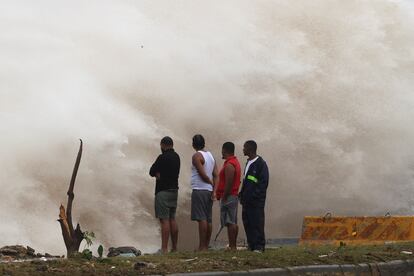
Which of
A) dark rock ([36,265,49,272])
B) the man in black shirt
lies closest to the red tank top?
the man in black shirt

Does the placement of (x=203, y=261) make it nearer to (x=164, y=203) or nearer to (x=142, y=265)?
(x=142, y=265)

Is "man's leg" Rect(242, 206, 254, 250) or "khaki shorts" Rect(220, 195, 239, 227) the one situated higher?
"khaki shorts" Rect(220, 195, 239, 227)

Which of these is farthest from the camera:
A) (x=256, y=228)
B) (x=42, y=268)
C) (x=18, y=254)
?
(x=256, y=228)

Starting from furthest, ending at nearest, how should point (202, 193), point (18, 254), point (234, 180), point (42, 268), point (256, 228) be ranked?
point (202, 193), point (234, 180), point (256, 228), point (18, 254), point (42, 268)

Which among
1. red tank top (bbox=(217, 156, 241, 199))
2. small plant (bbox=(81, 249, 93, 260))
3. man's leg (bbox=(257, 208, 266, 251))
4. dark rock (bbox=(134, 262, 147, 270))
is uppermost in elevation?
red tank top (bbox=(217, 156, 241, 199))

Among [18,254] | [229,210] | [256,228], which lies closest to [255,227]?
[256,228]

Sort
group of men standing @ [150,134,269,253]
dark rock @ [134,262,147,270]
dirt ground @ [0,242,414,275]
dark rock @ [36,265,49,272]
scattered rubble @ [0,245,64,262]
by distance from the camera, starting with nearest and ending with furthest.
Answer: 1. dark rock @ [36,265,49,272]
2. dirt ground @ [0,242,414,275]
3. dark rock @ [134,262,147,270]
4. scattered rubble @ [0,245,64,262]
5. group of men standing @ [150,134,269,253]

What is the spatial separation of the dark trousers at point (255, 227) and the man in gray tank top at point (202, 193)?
0.69m

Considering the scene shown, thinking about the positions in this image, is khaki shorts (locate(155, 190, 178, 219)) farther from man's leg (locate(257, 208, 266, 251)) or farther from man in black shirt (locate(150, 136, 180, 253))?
man's leg (locate(257, 208, 266, 251))

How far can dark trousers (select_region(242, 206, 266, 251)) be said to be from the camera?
12.1m

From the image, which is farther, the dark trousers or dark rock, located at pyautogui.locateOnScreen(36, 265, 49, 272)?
the dark trousers

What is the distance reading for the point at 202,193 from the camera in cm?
1266

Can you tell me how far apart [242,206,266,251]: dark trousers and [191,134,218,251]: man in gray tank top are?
69cm

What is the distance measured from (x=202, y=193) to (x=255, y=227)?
954 mm
